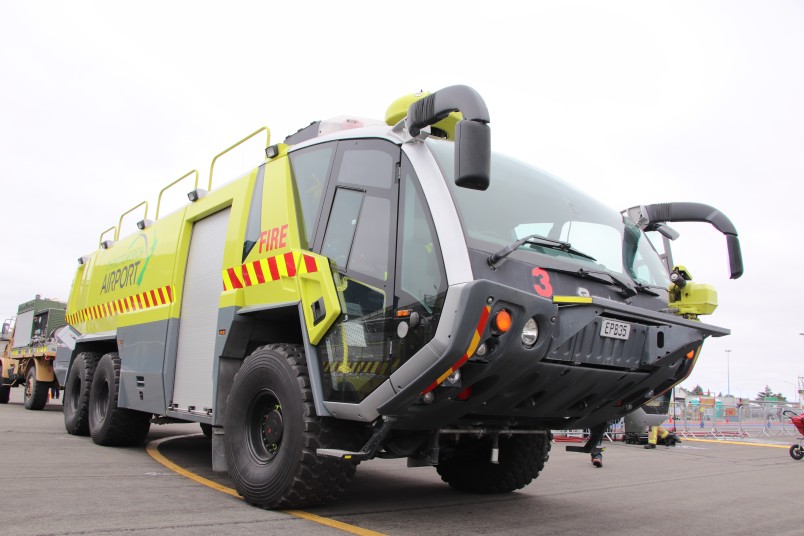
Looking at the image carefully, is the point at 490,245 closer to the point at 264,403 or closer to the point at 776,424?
the point at 264,403

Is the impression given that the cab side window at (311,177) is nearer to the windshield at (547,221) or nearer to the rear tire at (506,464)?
the windshield at (547,221)

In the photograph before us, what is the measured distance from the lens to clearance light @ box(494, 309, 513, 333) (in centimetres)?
365

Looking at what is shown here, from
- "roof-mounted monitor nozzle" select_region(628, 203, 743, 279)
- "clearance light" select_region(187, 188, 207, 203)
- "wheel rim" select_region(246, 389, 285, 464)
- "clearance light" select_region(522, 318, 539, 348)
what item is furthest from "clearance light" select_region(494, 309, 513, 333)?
"clearance light" select_region(187, 188, 207, 203)

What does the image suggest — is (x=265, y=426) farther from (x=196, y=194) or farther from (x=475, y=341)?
(x=196, y=194)

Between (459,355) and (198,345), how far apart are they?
336 cm

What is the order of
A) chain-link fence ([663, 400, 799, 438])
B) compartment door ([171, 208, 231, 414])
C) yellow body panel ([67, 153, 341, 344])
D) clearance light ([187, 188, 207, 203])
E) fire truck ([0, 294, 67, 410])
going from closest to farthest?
1. yellow body panel ([67, 153, 341, 344])
2. compartment door ([171, 208, 231, 414])
3. clearance light ([187, 188, 207, 203])
4. fire truck ([0, 294, 67, 410])
5. chain-link fence ([663, 400, 799, 438])

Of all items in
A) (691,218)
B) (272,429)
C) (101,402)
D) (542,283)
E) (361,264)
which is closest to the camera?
(542,283)

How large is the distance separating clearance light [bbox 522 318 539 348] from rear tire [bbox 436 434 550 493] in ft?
7.57

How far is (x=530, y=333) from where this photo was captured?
3.87 m

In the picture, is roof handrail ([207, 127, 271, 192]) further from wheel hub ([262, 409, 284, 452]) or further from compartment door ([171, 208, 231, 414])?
wheel hub ([262, 409, 284, 452])

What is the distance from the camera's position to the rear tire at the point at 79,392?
8.87 metres

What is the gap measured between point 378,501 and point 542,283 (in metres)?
2.46

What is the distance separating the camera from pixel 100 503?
15.3 ft

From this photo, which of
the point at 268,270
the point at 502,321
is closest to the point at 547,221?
the point at 502,321
